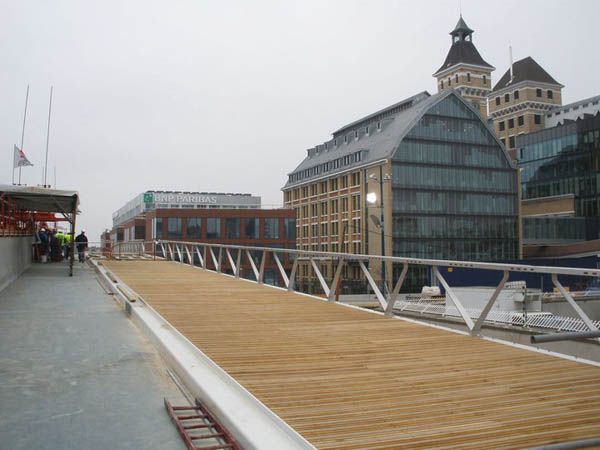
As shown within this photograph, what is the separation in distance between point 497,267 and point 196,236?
64329mm

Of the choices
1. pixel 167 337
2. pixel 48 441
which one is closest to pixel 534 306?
pixel 167 337

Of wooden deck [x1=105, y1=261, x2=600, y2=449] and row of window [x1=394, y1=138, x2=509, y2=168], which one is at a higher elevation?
row of window [x1=394, y1=138, x2=509, y2=168]

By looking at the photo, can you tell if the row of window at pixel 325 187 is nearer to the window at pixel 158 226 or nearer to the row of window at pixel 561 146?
the window at pixel 158 226

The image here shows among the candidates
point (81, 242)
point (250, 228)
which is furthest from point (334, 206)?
point (81, 242)

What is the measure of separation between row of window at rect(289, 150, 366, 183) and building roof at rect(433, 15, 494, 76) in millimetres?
34791

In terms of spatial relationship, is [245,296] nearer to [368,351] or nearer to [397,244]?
[368,351]

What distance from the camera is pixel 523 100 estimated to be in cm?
9631

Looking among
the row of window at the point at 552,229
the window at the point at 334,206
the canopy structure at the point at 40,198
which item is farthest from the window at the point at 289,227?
the canopy structure at the point at 40,198

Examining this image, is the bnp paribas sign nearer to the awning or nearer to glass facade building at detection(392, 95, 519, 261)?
glass facade building at detection(392, 95, 519, 261)

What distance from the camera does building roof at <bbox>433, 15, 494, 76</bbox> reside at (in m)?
102

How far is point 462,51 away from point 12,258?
3981 inches

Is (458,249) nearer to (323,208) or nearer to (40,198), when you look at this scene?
(323,208)

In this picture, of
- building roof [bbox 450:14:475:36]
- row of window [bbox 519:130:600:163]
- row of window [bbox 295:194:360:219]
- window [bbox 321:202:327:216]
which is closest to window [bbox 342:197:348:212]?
row of window [bbox 295:194:360:219]

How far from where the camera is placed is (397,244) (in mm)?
68812
